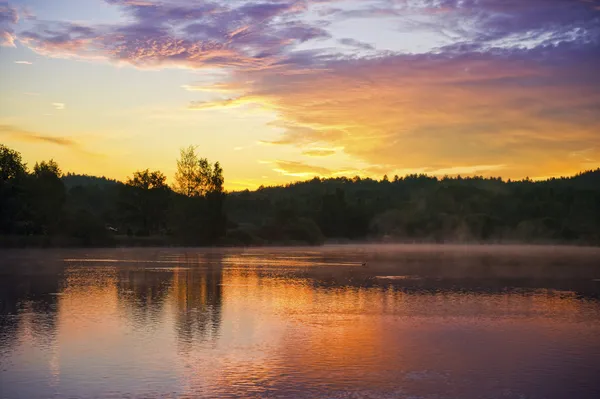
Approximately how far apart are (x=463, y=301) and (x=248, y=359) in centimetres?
1822

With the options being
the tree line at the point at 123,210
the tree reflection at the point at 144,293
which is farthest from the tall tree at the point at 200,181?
the tree reflection at the point at 144,293

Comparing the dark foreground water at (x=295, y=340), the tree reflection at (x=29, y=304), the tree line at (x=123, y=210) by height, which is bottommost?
the dark foreground water at (x=295, y=340)

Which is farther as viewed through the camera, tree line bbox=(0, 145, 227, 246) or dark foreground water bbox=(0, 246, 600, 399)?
tree line bbox=(0, 145, 227, 246)

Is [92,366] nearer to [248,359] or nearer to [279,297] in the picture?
[248,359]

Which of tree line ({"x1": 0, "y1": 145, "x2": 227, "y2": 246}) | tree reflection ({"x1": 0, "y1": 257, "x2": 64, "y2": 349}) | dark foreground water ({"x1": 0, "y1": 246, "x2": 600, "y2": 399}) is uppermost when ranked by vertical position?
tree line ({"x1": 0, "y1": 145, "x2": 227, "y2": 246})

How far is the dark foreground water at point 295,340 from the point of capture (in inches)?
648

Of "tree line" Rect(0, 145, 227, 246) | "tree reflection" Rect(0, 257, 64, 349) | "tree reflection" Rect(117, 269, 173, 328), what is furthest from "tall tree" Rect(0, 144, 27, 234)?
"tree reflection" Rect(117, 269, 173, 328)

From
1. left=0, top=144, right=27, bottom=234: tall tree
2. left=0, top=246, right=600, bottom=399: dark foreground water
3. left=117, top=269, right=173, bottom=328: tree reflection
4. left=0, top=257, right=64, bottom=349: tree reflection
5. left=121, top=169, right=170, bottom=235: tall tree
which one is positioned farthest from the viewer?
left=121, top=169, right=170, bottom=235: tall tree

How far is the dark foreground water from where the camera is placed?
16.5 m

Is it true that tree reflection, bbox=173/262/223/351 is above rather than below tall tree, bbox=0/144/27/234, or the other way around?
below

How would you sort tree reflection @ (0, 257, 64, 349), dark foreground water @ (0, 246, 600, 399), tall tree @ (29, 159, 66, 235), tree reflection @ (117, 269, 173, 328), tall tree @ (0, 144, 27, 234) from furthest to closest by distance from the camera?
1. tall tree @ (29, 159, 66, 235)
2. tall tree @ (0, 144, 27, 234)
3. tree reflection @ (117, 269, 173, 328)
4. tree reflection @ (0, 257, 64, 349)
5. dark foreground water @ (0, 246, 600, 399)

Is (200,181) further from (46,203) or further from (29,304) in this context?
(29,304)

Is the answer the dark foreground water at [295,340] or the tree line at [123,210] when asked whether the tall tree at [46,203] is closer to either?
the tree line at [123,210]

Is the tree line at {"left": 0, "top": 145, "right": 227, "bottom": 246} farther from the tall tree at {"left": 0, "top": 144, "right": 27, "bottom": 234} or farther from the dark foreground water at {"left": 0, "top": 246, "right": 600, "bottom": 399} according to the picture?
the dark foreground water at {"left": 0, "top": 246, "right": 600, "bottom": 399}
